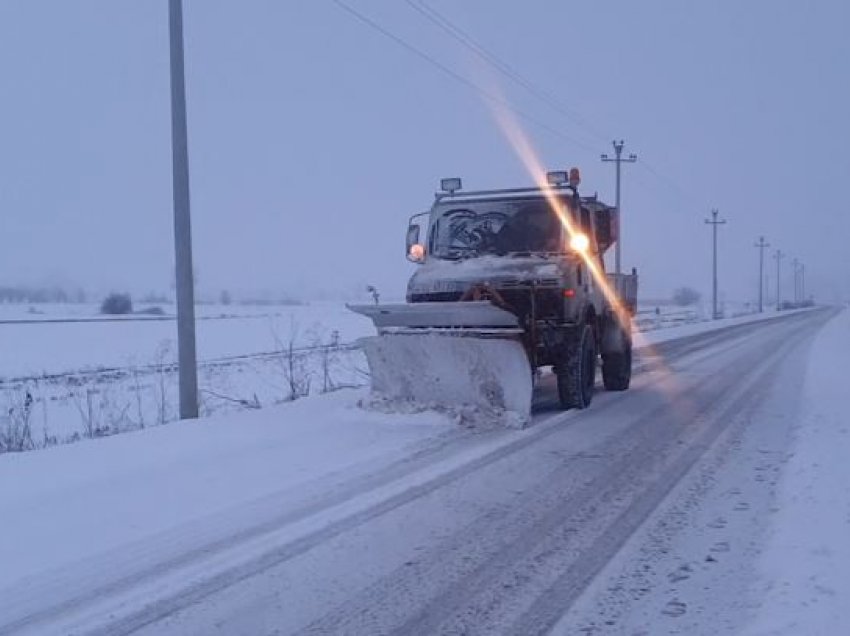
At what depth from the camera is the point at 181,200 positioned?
Result: 10.7 metres

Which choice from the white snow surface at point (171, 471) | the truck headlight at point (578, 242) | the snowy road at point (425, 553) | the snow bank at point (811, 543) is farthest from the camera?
the truck headlight at point (578, 242)

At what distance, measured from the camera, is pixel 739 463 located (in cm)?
823

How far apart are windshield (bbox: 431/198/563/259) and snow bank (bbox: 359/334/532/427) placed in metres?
1.76

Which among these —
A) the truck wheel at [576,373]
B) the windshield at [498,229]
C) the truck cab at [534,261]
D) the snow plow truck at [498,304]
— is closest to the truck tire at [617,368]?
the truck cab at [534,261]

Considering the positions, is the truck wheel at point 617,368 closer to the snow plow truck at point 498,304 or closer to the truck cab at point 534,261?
the truck cab at point 534,261

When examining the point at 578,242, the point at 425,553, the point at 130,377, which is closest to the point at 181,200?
the point at 578,242

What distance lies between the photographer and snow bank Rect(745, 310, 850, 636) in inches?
171

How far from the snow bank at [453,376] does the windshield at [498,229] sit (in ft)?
5.78

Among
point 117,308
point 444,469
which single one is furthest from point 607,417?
point 117,308

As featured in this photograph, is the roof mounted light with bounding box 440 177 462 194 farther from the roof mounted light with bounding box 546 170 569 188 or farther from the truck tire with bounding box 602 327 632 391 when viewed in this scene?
the truck tire with bounding box 602 327 632 391

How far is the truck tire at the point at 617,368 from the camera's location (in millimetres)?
13719

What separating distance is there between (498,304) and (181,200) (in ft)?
12.9

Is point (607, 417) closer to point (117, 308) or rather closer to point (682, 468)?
point (682, 468)

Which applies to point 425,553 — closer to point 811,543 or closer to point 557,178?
point 811,543
